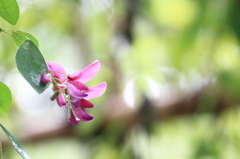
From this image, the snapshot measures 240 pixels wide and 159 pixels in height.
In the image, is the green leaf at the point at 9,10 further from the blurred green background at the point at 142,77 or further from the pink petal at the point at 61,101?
the blurred green background at the point at 142,77

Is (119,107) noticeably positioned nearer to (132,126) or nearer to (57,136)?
(132,126)

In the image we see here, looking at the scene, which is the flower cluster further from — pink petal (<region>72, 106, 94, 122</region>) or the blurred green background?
the blurred green background

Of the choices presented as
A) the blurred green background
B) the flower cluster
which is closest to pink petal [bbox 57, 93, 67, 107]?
the flower cluster

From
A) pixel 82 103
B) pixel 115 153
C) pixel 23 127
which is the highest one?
pixel 82 103

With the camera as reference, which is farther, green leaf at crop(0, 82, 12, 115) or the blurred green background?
the blurred green background

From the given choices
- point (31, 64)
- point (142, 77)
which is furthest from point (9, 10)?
point (142, 77)

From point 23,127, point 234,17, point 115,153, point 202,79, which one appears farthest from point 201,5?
point 23,127

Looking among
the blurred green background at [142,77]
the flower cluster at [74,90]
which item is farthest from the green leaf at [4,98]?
the blurred green background at [142,77]
